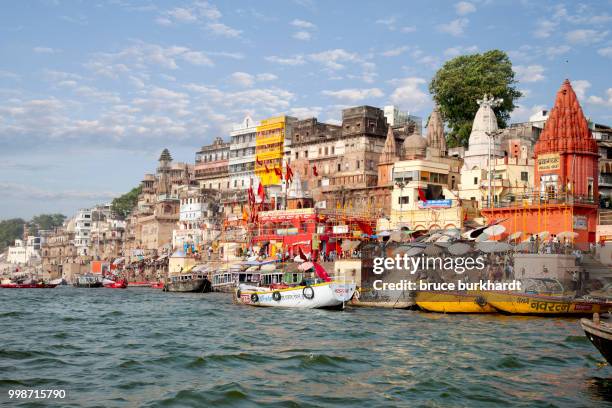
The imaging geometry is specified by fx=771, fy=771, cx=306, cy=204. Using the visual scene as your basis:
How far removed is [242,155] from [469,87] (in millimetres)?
38232

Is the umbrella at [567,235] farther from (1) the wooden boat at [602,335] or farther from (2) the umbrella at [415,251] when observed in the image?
(1) the wooden boat at [602,335]

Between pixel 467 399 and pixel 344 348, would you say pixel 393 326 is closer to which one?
pixel 344 348

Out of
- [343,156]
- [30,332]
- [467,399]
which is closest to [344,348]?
[467,399]

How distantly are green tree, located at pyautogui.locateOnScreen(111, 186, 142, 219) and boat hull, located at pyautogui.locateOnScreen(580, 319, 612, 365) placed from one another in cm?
13983

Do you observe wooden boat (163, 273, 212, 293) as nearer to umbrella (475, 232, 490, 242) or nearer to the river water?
umbrella (475, 232, 490, 242)

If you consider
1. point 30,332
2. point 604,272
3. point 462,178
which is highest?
point 462,178

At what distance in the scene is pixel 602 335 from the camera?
21.1 metres

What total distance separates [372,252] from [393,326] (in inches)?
717

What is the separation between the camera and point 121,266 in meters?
123

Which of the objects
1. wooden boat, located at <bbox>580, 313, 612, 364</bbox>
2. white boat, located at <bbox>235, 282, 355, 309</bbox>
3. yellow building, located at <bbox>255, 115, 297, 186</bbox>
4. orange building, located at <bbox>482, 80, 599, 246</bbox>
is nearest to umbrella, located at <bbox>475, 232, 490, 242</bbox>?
orange building, located at <bbox>482, 80, 599, 246</bbox>

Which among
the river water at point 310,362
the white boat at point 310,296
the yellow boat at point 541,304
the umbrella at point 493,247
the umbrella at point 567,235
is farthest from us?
the umbrella at point 567,235

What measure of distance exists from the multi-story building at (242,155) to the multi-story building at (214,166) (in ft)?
9.94

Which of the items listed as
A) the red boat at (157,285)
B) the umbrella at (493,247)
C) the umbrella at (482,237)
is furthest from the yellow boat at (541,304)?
the red boat at (157,285)

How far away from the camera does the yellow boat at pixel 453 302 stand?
40.8 metres
